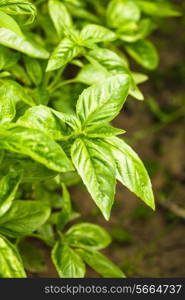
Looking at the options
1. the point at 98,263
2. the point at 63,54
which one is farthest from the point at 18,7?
the point at 98,263

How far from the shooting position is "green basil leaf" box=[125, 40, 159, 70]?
146 cm

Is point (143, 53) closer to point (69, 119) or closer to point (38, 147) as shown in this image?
point (69, 119)

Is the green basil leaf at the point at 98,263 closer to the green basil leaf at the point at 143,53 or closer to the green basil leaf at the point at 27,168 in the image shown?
the green basil leaf at the point at 27,168

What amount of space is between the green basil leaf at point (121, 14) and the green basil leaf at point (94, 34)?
26cm

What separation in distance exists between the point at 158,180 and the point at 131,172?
126cm

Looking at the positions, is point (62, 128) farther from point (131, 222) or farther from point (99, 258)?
point (131, 222)

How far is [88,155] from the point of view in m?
0.91

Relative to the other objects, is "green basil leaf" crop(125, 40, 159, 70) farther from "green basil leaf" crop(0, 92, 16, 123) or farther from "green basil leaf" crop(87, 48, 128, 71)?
"green basil leaf" crop(0, 92, 16, 123)

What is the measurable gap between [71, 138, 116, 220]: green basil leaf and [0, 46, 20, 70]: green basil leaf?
0.36 m

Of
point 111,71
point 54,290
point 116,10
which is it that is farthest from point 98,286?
point 116,10

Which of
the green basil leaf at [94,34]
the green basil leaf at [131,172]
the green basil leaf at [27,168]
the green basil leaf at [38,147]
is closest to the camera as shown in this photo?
the green basil leaf at [38,147]

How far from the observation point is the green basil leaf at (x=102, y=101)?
961 mm

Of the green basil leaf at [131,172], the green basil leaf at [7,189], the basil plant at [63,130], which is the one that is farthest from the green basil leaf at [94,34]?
the green basil leaf at [7,189]

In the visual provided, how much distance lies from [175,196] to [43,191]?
93 centimetres
